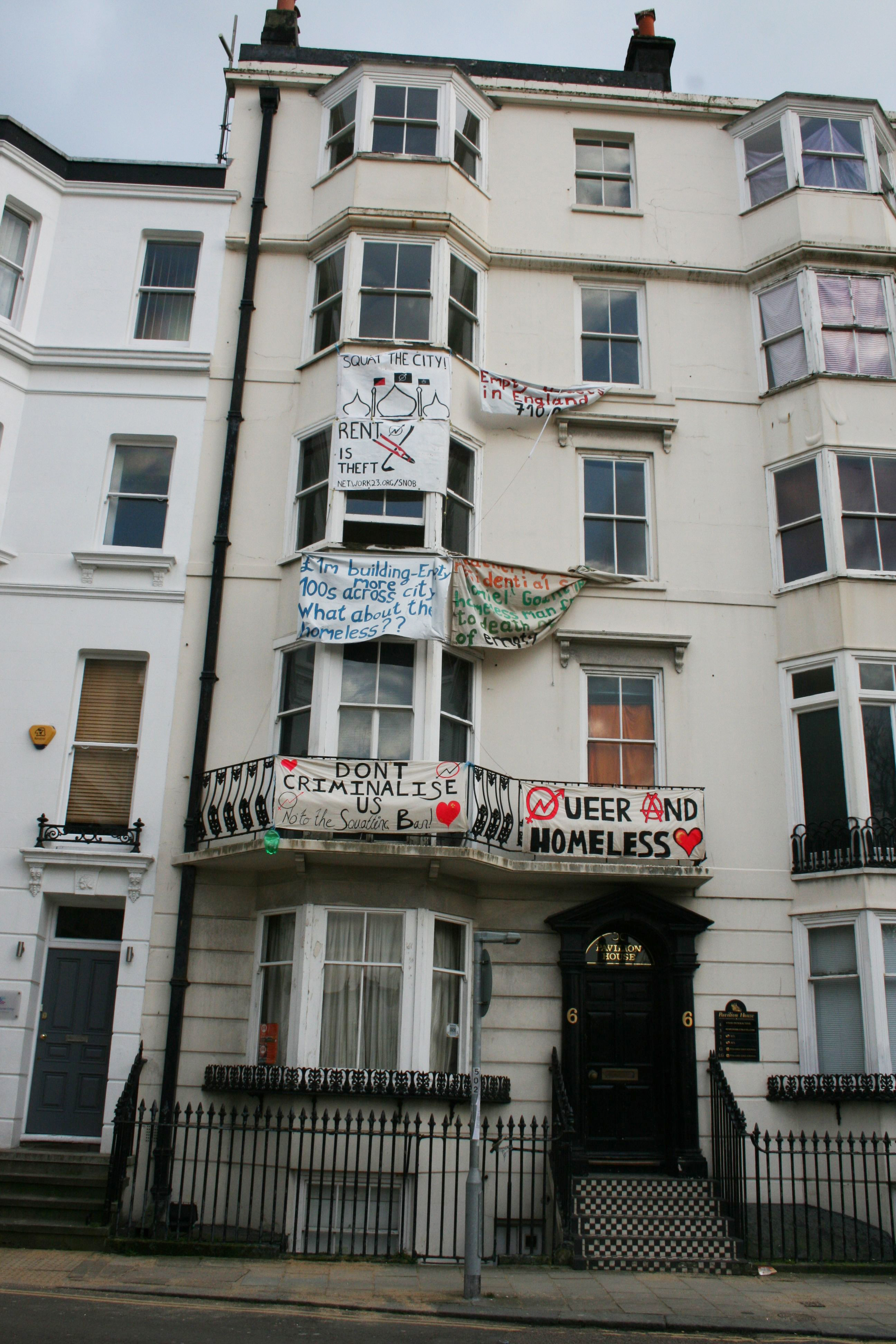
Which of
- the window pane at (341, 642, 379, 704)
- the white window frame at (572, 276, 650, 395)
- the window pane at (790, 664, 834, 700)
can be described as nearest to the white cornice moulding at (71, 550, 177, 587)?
the window pane at (341, 642, 379, 704)

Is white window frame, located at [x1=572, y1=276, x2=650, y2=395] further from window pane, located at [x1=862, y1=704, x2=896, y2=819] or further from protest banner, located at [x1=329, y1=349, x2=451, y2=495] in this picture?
window pane, located at [x1=862, y1=704, x2=896, y2=819]

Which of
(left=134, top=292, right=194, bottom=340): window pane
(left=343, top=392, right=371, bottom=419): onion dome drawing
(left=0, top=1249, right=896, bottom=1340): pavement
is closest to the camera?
(left=0, top=1249, right=896, bottom=1340): pavement

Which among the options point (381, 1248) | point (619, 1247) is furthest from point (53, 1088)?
point (619, 1247)

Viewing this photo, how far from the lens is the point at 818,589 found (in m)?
13.8

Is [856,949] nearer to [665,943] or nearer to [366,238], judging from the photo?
[665,943]

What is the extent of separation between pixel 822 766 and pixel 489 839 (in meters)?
4.45

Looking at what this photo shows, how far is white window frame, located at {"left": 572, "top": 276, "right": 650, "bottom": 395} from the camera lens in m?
15.3

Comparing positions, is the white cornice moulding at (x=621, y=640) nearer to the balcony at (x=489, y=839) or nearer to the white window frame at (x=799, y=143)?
the balcony at (x=489, y=839)

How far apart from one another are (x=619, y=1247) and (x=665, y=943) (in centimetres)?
349

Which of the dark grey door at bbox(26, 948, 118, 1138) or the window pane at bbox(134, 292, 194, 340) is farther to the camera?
the window pane at bbox(134, 292, 194, 340)

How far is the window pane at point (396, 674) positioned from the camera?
42.9 ft

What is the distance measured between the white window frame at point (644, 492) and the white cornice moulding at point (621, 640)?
0.80 meters

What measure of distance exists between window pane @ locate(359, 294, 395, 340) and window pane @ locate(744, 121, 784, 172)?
6.34 m

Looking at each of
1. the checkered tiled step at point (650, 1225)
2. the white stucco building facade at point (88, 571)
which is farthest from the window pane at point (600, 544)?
the checkered tiled step at point (650, 1225)
